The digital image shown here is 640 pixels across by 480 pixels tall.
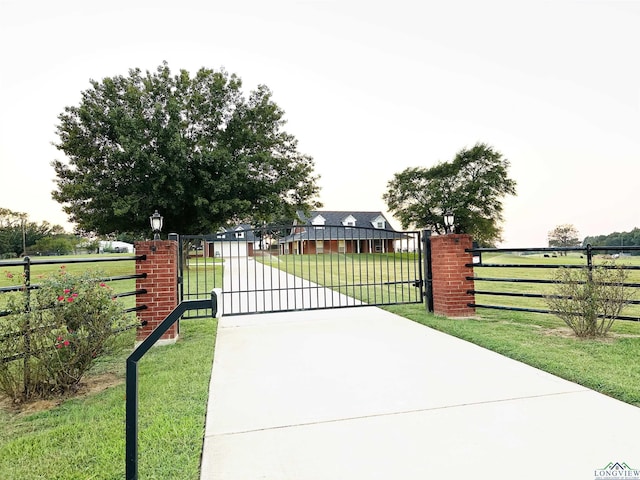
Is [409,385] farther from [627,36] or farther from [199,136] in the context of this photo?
[199,136]

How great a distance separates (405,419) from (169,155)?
52.3 ft

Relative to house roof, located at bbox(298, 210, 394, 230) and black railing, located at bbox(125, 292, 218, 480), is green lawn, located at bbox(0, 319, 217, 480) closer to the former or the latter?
black railing, located at bbox(125, 292, 218, 480)

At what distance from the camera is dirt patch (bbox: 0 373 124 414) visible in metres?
2.94

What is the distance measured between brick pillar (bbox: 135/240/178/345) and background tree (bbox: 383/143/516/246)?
32.8 meters

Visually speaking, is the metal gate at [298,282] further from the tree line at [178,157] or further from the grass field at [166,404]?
the tree line at [178,157]

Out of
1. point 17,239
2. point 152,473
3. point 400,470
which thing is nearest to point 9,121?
point 152,473

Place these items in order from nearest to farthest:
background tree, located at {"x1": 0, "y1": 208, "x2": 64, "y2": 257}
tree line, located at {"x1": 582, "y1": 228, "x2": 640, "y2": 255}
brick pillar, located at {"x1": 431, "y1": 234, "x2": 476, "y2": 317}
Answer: brick pillar, located at {"x1": 431, "y1": 234, "x2": 476, "y2": 317}
tree line, located at {"x1": 582, "y1": 228, "x2": 640, "y2": 255}
background tree, located at {"x1": 0, "y1": 208, "x2": 64, "y2": 257}

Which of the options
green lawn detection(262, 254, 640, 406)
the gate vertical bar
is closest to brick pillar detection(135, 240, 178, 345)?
green lawn detection(262, 254, 640, 406)

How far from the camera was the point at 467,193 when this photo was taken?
3522 centimetres

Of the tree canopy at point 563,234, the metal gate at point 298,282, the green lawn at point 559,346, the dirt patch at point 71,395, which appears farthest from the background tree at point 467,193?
the tree canopy at point 563,234

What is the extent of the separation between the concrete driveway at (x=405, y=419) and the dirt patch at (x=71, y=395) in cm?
106

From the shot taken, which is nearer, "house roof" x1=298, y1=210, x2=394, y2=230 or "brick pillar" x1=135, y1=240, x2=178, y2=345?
"brick pillar" x1=135, y1=240, x2=178, y2=345

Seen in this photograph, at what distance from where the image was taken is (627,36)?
9141 mm

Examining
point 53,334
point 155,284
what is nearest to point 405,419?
point 53,334
